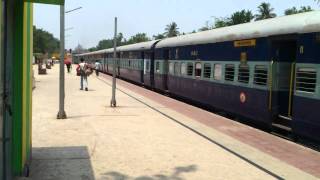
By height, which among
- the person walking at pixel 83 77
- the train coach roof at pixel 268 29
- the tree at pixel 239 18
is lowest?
the person walking at pixel 83 77

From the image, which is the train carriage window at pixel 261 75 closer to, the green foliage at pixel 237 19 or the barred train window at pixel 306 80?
the barred train window at pixel 306 80

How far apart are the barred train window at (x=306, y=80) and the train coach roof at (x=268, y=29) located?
0.83 metres

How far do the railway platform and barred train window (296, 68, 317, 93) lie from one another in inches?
48.7

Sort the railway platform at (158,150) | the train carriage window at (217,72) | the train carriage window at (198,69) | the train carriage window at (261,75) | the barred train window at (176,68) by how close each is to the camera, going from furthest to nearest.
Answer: the barred train window at (176,68) < the train carriage window at (198,69) < the train carriage window at (217,72) < the train carriage window at (261,75) < the railway platform at (158,150)

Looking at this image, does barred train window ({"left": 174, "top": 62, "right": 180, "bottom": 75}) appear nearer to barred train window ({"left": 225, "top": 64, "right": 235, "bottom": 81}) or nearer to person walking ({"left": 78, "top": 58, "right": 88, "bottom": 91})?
person walking ({"left": 78, "top": 58, "right": 88, "bottom": 91})

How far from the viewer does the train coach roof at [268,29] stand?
36.7ft

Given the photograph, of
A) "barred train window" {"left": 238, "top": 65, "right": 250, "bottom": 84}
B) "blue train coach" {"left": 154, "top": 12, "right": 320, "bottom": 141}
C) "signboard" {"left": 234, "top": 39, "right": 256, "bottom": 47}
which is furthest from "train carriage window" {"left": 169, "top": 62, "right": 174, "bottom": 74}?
"barred train window" {"left": 238, "top": 65, "right": 250, "bottom": 84}

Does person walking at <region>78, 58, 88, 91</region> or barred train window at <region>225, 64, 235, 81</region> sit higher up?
barred train window at <region>225, 64, 235, 81</region>

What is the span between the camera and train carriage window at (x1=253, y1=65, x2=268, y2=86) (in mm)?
13312

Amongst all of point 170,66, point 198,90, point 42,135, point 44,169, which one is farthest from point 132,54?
point 44,169

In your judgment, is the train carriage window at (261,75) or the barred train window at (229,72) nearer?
the train carriage window at (261,75)

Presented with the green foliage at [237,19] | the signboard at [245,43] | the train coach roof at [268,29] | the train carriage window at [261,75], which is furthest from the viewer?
the green foliage at [237,19]

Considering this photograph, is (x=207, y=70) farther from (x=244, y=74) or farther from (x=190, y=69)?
(x=244, y=74)

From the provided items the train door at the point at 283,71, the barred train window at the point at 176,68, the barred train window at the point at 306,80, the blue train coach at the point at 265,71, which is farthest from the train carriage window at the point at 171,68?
the barred train window at the point at 306,80
